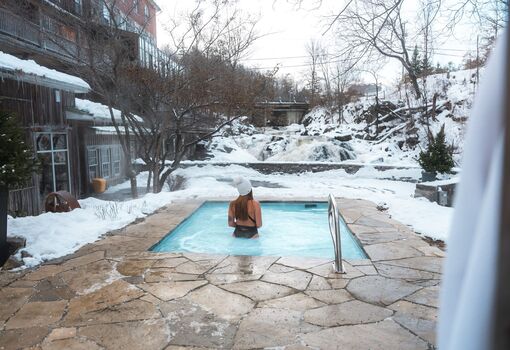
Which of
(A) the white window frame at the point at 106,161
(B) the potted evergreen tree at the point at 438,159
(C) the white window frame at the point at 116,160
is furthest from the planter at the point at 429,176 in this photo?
(C) the white window frame at the point at 116,160

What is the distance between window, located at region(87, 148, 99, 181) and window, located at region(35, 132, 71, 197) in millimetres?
1711

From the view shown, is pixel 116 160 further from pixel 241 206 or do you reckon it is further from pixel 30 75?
pixel 241 206

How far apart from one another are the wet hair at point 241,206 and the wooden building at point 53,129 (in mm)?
3609

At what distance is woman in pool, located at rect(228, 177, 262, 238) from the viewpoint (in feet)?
20.7

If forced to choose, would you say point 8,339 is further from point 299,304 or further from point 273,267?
point 273,267

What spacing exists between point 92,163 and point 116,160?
256 cm

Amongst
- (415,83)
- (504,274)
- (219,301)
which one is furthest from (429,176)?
(504,274)

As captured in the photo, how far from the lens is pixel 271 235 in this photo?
757 centimetres

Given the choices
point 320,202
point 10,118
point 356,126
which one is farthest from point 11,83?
A: point 356,126

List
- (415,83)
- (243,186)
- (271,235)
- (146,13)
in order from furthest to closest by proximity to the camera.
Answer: (415,83) < (146,13) < (271,235) < (243,186)

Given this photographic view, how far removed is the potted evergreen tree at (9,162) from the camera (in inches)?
173

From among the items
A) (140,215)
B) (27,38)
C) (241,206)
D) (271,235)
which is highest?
(27,38)

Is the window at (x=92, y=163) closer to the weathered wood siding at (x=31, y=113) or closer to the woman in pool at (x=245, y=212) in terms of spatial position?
the weathered wood siding at (x=31, y=113)

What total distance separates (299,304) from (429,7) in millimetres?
5758
